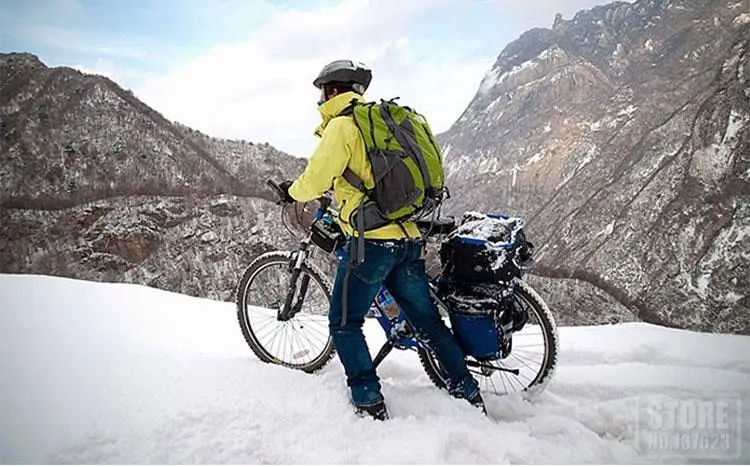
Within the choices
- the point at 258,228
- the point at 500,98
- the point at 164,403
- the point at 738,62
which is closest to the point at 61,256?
the point at 258,228

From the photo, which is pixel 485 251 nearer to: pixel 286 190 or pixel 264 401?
pixel 286 190

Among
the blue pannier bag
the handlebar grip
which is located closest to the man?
the blue pannier bag

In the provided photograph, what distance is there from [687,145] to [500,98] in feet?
125

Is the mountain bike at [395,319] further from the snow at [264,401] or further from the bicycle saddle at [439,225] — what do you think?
the snow at [264,401]

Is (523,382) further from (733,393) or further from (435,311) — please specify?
(733,393)

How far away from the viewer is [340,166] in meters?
1.98

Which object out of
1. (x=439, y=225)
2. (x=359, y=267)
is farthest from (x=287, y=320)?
(x=439, y=225)

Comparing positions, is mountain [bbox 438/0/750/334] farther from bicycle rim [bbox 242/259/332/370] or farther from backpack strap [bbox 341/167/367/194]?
backpack strap [bbox 341/167/367/194]

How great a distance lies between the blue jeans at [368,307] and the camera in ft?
6.91

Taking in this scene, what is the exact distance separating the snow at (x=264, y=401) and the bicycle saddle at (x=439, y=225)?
32.1 inches

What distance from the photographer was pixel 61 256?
34281 mm

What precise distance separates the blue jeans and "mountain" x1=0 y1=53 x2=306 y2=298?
28604 millimetres

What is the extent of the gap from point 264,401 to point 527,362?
4.85 feet

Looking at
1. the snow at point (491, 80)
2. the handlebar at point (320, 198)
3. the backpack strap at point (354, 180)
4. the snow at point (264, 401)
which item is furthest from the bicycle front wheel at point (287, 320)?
the snow at point (491, 80)
